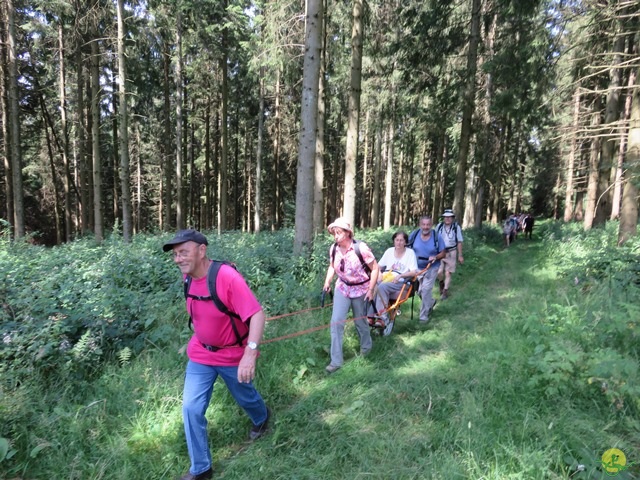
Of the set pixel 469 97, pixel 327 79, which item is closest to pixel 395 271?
pixel 469 97

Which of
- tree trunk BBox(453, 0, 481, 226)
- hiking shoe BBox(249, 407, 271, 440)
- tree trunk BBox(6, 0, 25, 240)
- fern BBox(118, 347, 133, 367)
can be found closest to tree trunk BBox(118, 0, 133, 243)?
tree trunk BBox(6, 0, 25, 240)

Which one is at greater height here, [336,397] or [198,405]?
[198,405]

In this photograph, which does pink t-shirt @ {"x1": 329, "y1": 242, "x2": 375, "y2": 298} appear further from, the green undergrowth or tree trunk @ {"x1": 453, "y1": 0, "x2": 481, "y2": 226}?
tree trunk @ {"x1": 453, "y1": 0, "x2": 481, "y2": 226}

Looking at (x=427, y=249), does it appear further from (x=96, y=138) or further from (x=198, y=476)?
(x=96, y=138)

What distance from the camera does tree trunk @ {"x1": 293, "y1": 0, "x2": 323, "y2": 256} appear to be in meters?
7.40

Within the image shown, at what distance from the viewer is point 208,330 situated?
2.87 metres

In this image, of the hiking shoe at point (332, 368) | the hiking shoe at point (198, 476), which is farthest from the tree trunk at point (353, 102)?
the hiking shoe at point (198, 476)

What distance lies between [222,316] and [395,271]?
3509mm

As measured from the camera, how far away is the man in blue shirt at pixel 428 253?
6.53 m

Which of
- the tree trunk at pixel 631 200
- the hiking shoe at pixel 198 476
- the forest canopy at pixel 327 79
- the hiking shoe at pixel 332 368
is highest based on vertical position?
the forest canopy at pixel 327 79

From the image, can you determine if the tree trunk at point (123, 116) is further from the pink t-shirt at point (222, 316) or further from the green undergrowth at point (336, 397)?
the pink t-shirt at point (222, 316)

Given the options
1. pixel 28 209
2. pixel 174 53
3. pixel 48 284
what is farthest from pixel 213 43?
pixel 28 209

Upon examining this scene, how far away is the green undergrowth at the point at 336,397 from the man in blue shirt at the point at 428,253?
99 cm

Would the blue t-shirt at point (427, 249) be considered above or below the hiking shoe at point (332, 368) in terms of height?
above
